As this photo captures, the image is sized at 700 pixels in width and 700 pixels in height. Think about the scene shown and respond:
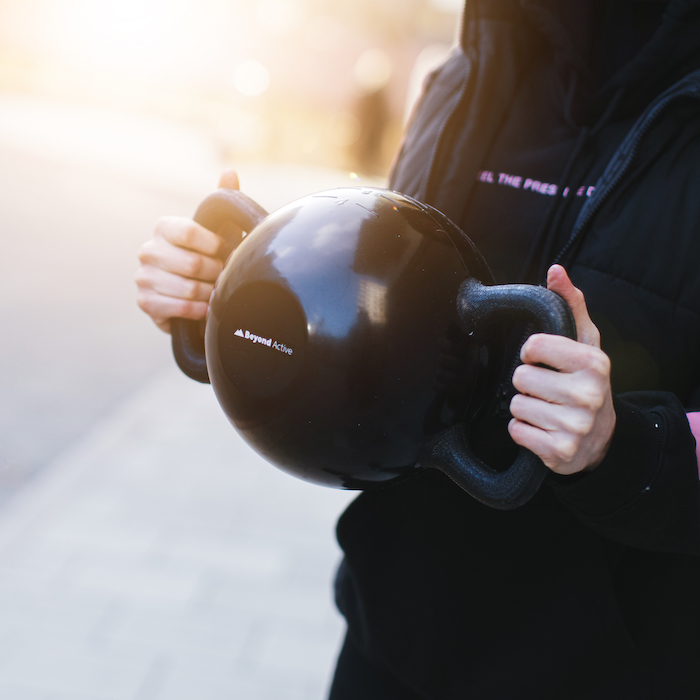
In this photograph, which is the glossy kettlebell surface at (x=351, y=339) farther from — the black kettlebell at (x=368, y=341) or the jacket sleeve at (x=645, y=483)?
the jacket sleeve at (x=645, y=483)

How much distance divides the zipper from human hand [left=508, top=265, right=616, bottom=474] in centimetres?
30

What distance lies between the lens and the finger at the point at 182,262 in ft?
2.98

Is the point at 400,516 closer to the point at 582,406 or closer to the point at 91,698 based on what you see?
the point at 582,406

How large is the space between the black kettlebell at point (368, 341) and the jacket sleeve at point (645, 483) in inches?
4.0

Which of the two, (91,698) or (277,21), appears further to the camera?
(277,21)

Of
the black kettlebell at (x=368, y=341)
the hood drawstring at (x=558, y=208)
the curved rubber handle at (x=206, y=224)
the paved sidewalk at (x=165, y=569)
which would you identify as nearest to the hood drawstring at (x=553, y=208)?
the hood drawstring at (x=558, y=208)

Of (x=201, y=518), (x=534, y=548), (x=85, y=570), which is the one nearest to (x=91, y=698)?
(x=85, y=570)

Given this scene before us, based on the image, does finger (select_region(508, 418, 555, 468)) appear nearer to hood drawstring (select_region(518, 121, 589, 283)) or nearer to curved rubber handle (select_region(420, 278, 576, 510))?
curved rubber handle (select_region(420, 278, 576, 510))

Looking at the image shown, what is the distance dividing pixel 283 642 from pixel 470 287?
182 cm

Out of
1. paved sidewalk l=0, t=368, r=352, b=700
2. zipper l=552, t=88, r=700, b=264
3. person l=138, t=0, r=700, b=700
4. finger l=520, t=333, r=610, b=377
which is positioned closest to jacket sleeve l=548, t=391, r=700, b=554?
person l=138, t=0, r=700, b=700

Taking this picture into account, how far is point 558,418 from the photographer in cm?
58

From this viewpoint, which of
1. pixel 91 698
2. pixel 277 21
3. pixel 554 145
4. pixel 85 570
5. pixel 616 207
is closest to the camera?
pixel 616 207

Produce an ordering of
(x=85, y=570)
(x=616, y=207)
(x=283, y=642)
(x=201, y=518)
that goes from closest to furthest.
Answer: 1. (x=616, y=207)
2. (x=283, y=642)
3. (x=85, y=570)
4. (x=201, y=518)

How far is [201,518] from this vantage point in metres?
2.61
